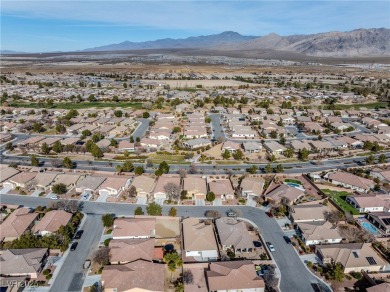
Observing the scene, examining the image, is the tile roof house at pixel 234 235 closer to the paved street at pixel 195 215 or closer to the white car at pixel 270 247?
the white car at pixel 270 247

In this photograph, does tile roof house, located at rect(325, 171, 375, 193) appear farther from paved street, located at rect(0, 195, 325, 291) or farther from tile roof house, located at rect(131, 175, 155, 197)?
tile roof house, located at rect(131, 175, 155, 197)

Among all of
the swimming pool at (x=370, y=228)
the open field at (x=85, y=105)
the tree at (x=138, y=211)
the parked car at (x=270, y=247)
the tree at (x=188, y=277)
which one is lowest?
the open field at (x=85, y=105)

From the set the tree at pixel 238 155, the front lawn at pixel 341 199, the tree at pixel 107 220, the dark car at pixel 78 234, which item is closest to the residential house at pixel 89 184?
the dark car at pixel 78 234

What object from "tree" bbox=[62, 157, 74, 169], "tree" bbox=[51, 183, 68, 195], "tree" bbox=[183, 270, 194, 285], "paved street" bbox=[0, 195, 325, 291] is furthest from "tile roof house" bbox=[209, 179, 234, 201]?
"tree" bbox=[62, 157, 74, 169]

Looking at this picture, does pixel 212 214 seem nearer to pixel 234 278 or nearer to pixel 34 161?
pixel 234 278

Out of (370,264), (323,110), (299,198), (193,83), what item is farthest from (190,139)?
(193,83)

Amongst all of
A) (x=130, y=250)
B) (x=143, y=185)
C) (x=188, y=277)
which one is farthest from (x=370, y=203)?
(x=130, y=250)
